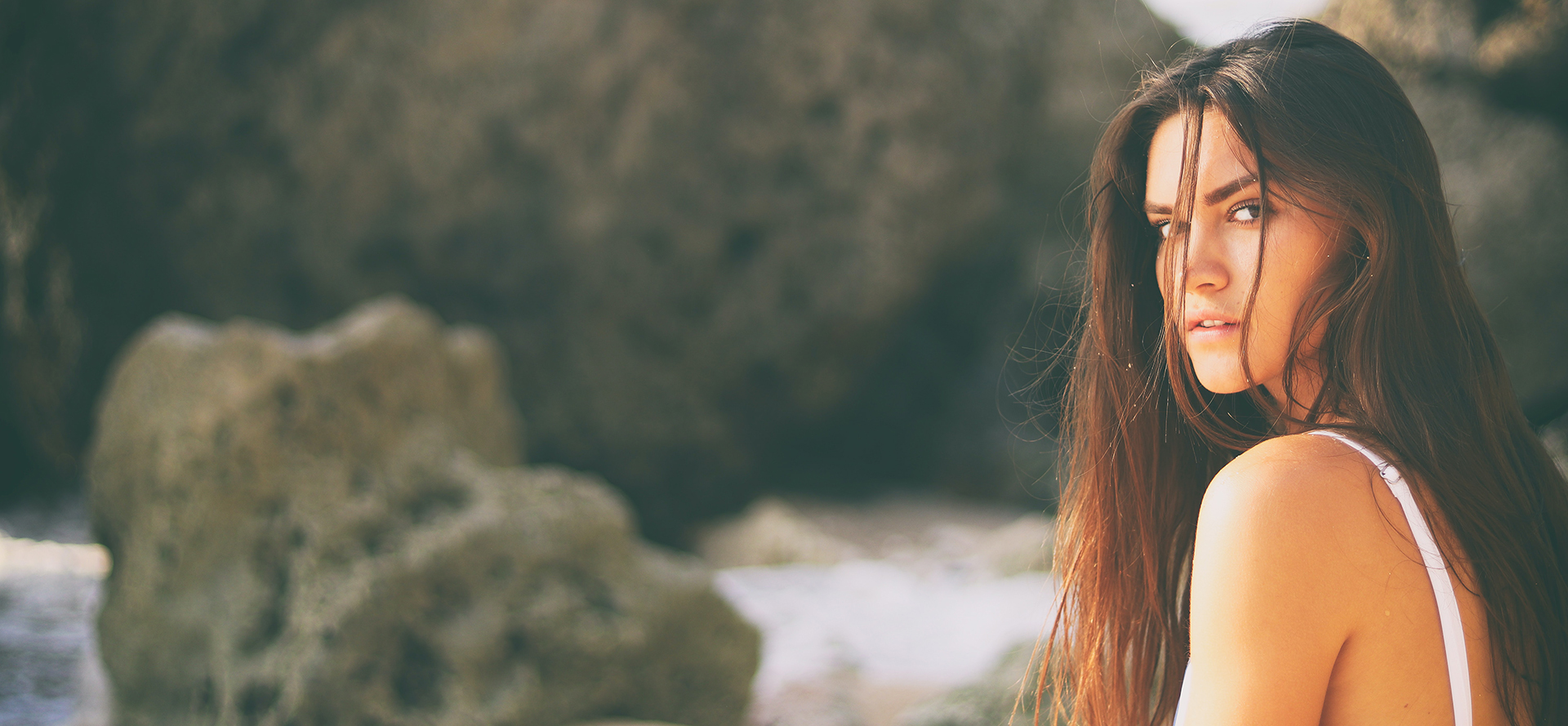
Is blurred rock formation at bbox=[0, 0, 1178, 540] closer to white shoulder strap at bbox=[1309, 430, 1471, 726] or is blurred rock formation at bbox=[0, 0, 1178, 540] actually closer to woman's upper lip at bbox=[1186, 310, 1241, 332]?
woman's upper lip at bbox=[1186, 310, 1241, 332]

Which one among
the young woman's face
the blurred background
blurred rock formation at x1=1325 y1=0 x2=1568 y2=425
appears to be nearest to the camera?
the young woman's face

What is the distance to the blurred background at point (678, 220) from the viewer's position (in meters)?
4.94

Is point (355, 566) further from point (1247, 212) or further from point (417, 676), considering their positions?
point (1247, 212)

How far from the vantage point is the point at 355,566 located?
2473mm

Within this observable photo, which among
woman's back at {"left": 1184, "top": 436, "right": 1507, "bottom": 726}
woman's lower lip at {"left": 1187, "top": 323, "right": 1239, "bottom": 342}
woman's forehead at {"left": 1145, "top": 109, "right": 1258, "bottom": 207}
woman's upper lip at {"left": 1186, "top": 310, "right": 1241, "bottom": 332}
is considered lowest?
woman's back at {"left": 1184, "top": 436, "right": 1507, "bottom": 726}

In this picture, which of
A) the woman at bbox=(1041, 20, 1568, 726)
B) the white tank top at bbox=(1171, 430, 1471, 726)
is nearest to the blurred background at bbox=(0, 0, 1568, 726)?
the woman at bbox=(1041, 20, 1568, 726)

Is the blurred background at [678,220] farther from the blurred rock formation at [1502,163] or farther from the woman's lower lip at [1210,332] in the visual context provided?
the woman's lower lip at [1210,332]

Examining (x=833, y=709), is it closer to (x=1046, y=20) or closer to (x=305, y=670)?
(x=305, y=670)

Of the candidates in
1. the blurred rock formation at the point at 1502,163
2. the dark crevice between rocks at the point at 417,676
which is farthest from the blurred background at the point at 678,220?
the dark crevice between rocks at the point at 417,676

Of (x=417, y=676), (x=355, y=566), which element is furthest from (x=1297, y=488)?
(x=355, y=566)

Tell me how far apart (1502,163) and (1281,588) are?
17.1ft

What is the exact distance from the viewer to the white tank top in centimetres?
88

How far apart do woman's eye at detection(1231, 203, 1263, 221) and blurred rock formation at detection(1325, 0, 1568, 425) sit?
4.58 m

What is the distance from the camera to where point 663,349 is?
254 inches
